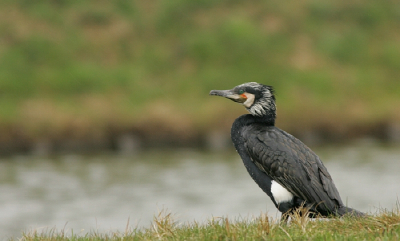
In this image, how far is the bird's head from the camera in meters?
8.12

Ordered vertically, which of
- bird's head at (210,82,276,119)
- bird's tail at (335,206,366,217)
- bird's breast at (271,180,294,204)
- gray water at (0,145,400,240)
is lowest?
bird's tail at (335,206,366,217)

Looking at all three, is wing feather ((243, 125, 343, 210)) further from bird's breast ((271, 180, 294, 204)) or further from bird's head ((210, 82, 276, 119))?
bird's head ((210, 82, 276, 119))

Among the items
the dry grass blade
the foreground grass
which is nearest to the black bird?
the foreground grass

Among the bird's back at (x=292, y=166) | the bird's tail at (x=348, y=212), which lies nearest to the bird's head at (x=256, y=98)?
the bird's back at (x=292, y=166)

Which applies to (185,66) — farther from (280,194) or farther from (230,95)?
(280,194)

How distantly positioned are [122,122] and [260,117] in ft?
50.6

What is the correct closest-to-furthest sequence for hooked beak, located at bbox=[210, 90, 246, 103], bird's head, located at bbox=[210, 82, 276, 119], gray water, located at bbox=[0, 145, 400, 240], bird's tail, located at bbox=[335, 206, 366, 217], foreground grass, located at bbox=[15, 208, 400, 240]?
foreground grass, located at bbox=[15, 208, 400, 240] < bird's tail, located at bbox=[335, 206, 366, 217] < bird's head, located at bbox=[210, 82, 276, 119] < hooked beak, located at bbox=[210, 90, 246, 103] < gray water, located at bbox=[0, 145, 400, 240]

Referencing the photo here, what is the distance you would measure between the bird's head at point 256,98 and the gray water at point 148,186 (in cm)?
676

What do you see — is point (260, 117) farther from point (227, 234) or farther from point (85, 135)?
point (85, 135)

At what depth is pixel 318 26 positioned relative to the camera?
33.1 metres

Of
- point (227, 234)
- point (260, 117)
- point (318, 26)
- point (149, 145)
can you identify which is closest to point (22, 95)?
point (149, 145)

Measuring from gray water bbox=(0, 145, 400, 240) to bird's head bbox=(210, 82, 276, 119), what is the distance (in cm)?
676

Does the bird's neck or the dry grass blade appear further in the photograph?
the bird's neck

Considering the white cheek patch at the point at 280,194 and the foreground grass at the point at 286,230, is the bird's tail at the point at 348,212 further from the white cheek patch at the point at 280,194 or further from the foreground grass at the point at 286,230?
the white cheek patch at the point at 280,194
